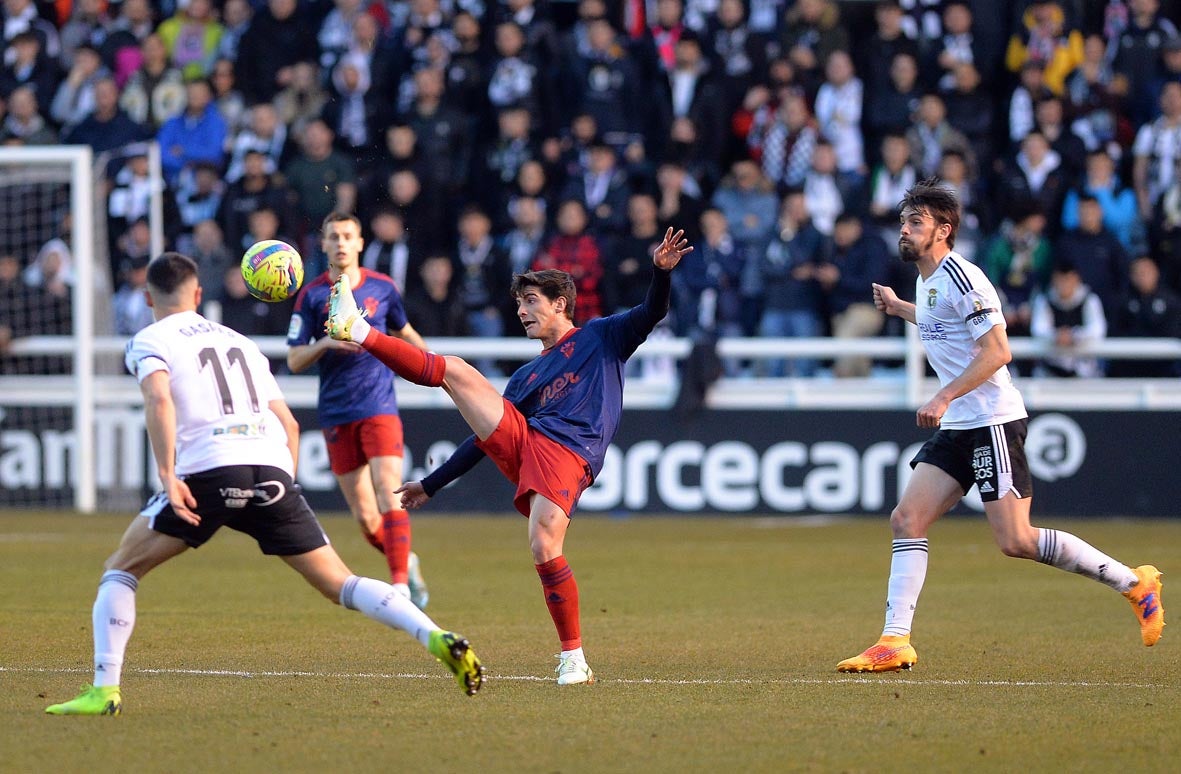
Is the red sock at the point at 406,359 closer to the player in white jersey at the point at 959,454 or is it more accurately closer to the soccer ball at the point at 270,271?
the soccer ball at the point at 270,271

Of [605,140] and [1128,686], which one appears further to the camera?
[605,140]

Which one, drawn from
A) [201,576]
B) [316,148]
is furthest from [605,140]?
[201,576]

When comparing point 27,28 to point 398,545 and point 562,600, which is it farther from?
point 562,600

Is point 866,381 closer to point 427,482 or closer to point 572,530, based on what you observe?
point 572,530

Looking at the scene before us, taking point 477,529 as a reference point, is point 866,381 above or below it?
above

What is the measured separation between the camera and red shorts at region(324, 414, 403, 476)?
1071 centimetres

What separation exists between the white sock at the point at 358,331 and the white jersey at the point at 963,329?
2.63 metres

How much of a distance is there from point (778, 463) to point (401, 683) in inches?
374

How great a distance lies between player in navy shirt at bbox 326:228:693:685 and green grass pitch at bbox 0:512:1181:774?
579 millimetres

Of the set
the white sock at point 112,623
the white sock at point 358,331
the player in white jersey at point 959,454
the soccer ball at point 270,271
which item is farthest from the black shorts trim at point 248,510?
the player in white jersey at point 959,454

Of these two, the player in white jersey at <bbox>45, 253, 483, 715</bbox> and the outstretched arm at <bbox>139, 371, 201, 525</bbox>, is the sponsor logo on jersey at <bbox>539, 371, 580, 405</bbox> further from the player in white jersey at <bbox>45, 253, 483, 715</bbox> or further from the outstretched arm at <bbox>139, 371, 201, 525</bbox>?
the outstretched arm at <bbox>139, 371, 201, 525</bbox>

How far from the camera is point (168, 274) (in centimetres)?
685

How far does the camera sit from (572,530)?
15398mm

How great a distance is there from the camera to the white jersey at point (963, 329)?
7.83 meters
